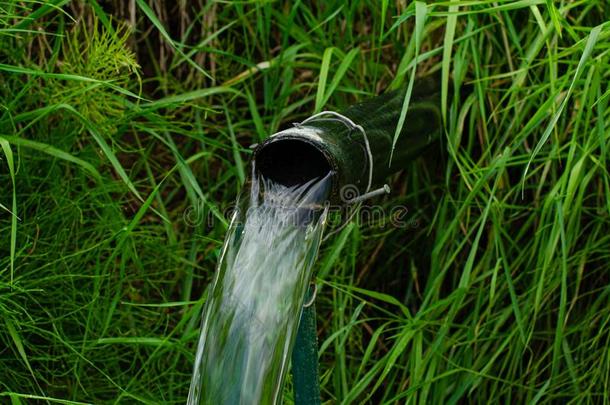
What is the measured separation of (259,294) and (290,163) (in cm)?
17

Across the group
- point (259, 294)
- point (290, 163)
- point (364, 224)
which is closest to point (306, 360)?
point (259, 294)

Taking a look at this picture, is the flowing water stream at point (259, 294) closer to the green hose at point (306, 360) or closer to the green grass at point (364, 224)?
the green hose at point (306, 360)

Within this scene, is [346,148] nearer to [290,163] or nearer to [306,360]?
[290,163]

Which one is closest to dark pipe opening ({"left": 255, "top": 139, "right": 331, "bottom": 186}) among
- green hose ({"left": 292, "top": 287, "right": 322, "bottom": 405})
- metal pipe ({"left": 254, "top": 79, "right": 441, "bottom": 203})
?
metal pipe ({"left": 254, "top": 79, "right": 441, "bottom": 203})

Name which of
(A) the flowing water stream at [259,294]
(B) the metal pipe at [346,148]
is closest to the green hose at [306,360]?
(A) the flowing water stream at [259,294]

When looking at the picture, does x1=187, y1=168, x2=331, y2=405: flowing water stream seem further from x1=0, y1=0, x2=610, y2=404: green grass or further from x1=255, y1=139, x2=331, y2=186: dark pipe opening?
x1=0, y1=0, x2=610, y2=404: green grass

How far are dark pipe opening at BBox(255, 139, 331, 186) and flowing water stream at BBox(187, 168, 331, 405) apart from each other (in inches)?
0.5

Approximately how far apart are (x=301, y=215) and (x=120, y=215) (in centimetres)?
45

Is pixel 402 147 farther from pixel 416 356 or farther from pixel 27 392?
pixel 27 392

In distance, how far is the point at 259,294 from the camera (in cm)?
127

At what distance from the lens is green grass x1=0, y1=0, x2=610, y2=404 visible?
1.48m

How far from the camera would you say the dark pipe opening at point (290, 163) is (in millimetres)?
1250

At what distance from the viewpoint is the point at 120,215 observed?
161cm

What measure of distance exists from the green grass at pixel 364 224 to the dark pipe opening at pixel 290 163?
0.70 ft
